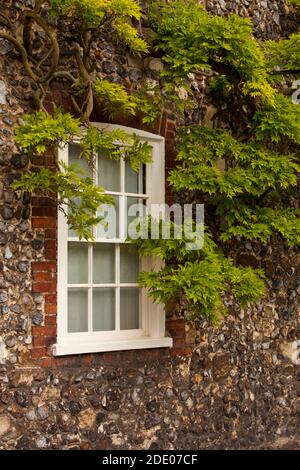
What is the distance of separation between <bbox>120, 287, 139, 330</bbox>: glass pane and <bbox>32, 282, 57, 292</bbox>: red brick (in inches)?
32.4

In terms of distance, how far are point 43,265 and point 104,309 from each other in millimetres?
797

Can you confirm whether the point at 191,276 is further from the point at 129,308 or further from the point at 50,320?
the point at 50,320

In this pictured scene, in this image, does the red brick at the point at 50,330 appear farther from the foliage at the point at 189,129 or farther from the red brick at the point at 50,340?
the foliage at the point at 189,129

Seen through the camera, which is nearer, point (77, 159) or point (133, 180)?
point (77, 159)

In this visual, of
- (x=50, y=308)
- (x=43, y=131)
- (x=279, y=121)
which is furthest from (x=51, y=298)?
(x=279, y=121)

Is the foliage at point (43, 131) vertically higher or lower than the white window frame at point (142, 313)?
higher

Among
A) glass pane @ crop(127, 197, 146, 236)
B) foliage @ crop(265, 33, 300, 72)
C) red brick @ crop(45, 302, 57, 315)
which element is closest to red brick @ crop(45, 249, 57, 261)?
red brick @ crop(45, 302, 57, 315)

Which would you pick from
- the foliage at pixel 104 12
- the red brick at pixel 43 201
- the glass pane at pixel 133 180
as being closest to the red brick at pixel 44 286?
the red brick at pixel 43 201

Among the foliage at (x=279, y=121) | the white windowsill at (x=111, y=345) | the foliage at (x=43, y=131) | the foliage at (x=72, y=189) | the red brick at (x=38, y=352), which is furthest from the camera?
the foliage at (x=279, y=121)

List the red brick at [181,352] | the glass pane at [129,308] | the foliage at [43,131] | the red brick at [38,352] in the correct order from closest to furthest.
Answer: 1. the foliage at [43,131]
2. the red brick at [38,352]
3. the glass pane at [129,308]
4. the red brick at [181,352]

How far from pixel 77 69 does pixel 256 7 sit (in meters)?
2.76

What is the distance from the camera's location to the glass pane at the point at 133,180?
6312 mm

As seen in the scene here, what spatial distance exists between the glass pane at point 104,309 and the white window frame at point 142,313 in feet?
0.22

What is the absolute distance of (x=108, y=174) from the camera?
6.18 metres
